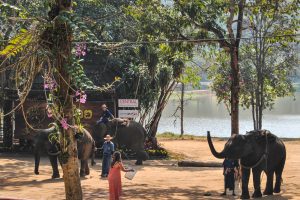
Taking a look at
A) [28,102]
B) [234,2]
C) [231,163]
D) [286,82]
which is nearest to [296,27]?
[234,2]

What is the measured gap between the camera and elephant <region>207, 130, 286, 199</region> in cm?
1479

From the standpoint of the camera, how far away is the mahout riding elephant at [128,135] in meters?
23.5

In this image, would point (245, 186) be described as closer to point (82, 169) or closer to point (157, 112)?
point (82, 169)

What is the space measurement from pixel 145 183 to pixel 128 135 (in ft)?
19.4

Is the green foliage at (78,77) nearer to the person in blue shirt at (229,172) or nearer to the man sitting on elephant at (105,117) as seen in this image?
the person in blue shirt at (229,172)

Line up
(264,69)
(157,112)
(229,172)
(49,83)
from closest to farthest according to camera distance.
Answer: (49,83) < (229,172) < (157,112) < (264,69)

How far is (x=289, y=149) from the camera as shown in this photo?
31.5 m

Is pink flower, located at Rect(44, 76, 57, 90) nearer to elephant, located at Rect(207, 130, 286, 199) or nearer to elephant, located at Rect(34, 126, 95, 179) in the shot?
elephant, located at Rect(207, 130, 286, 199)

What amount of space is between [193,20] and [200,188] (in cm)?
654

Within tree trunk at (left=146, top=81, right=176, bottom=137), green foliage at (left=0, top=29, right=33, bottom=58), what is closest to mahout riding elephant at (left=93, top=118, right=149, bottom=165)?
tree trunk at (left=146, top=81, right=176, bottom=137)

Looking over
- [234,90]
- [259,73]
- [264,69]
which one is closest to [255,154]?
[234,90]

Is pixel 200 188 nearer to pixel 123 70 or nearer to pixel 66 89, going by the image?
pixel 66 89

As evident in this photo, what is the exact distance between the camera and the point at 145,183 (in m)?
18.1

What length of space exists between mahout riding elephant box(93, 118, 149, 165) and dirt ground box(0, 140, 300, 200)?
0.77m
